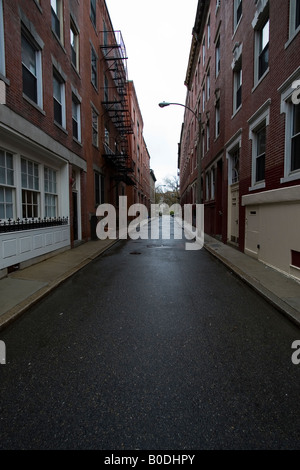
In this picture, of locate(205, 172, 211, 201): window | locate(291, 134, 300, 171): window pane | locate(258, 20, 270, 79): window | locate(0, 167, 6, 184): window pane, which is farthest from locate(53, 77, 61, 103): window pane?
locate(205, 172, 211, 201): window

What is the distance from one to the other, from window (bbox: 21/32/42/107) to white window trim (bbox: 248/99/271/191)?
24.5 ft

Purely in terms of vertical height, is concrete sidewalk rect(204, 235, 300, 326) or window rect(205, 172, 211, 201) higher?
window rect(205, 172, 211, 201)

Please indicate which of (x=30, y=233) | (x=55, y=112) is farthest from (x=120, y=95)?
(x=30, y=233)

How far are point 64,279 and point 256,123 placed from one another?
805cm

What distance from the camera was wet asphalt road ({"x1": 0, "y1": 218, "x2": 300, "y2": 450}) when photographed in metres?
1.98

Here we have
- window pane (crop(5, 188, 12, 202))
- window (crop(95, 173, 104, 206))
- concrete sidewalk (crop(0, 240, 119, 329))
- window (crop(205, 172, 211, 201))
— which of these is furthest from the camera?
window (crop(205, 172, 211, 201))

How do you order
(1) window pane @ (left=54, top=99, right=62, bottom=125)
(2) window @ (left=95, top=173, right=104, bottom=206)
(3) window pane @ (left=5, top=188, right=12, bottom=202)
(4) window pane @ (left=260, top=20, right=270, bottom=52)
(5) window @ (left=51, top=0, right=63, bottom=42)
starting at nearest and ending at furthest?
(3) window pane @ (left=5, top=188, right=12, bottom=202), (4) window pane @ (left=260, top=20, right=270, bottom=52), (5) window @ (left=51, top=0, right=63, bottom=42), (1) window pane @ (left=54, top=99, right=62, bottom=125), (2) window @ (left=95, top=173, right=104, bottom=206)

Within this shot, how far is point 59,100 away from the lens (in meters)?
10.7

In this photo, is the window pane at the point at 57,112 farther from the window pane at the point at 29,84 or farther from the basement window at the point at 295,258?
the basement window at the point at 295,258

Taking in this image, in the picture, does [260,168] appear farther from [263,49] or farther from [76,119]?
[76,119]

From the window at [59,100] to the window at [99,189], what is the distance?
551 cm

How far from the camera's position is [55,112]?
1023 centimetres

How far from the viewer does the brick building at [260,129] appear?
21.2ft

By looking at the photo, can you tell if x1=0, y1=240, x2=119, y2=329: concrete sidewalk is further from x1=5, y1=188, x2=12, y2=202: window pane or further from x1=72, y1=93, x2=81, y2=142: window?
x1=72, y1=93, x2=81, y2=142: window
